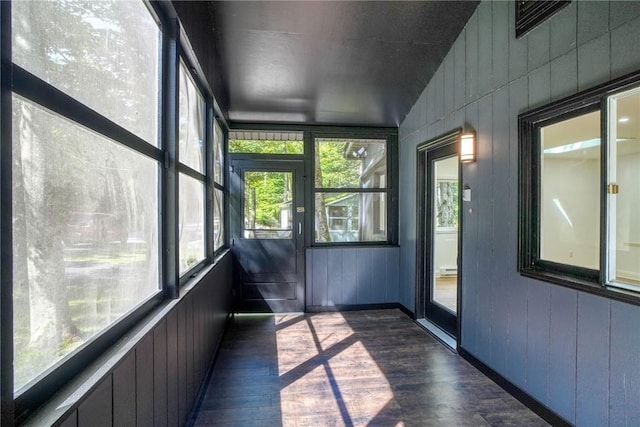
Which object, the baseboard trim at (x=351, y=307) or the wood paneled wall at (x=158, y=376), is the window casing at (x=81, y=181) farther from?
the baseboard trim at (x=351, y=307)

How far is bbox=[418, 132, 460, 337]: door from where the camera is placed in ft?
11.6

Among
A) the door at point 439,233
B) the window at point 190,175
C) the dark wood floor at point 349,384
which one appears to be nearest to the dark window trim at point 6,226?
the window at point 190,175

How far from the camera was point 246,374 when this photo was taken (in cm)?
280

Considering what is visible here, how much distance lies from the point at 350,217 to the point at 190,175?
104 inches

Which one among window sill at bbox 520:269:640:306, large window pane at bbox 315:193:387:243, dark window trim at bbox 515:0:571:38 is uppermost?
dark window trim at bbox 515:0:571:38

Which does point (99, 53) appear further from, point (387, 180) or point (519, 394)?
point (387, 180)

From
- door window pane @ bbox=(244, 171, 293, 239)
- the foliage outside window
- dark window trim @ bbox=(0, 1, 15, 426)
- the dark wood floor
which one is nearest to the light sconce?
the dark wood floor

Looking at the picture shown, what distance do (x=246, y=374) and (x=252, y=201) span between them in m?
2.28

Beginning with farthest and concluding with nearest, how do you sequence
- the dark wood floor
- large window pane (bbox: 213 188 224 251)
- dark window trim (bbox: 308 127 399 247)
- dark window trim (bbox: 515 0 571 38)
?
dark window trim (bbox: 308 127 399 247)
large window pane (bbox: 213 188 224 251)
the dark wood floor
dark window trim (bbox: 515 0 571 38)

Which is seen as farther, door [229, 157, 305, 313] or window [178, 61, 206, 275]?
door [229, 157, 305, 313]

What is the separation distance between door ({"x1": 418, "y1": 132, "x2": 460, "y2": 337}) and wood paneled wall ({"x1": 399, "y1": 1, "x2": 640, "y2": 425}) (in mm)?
330

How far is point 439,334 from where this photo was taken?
361 cm

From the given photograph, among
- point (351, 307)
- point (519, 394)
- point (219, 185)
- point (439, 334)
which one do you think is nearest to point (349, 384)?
point (519, 394)

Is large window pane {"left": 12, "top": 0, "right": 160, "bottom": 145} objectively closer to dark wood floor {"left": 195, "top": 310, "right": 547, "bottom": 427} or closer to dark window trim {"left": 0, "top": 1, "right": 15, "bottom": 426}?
dark window trim {"left": 0, "top": 1, "right": 15, "bottom": 426}
